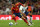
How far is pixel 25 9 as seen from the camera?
11.2 m

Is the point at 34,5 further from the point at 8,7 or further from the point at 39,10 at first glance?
the point at 8,7

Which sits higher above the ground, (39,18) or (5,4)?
(5,4)

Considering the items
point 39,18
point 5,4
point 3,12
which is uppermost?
point 5,4

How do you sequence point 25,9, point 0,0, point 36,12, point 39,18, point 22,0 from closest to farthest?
1. point 25,9
2. point 39,18
3. point 36,12
4. point 22,0
5. point 0,0

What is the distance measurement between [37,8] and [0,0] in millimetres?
5022

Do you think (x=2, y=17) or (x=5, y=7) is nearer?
(x=2, y=17)

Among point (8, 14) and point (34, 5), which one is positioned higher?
point (34, 5)

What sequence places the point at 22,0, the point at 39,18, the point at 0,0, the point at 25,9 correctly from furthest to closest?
the point at 0,0 → the point at 22,0 → the point at 39,18 → the point at 25,9

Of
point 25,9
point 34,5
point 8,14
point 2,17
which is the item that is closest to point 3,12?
point 8,14

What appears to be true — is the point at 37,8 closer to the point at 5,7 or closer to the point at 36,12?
the point at 36,12

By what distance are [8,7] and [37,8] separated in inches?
137

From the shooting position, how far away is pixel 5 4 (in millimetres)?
17750

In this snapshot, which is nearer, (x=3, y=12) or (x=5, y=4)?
(x=3, y=12)

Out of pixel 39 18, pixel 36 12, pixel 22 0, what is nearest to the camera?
pixel 39 18
